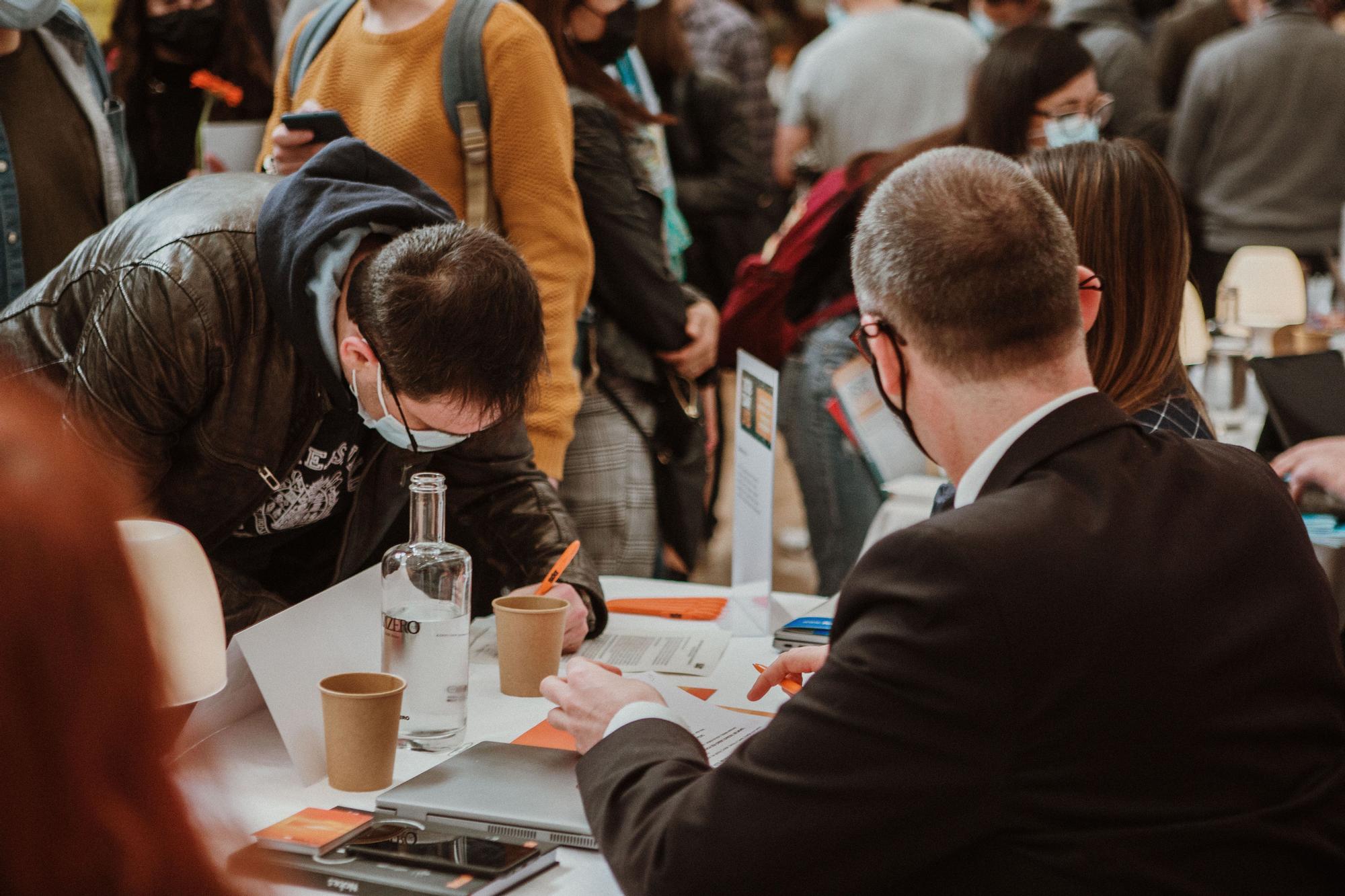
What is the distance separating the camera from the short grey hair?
117 centimetres

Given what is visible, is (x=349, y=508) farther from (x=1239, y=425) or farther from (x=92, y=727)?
(x=1239, y=425)

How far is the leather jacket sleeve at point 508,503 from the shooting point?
2.08 metres

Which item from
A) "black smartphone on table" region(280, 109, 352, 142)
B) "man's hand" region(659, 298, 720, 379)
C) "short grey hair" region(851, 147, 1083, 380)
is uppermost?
"black smartphone on table" region(280, 109, 352, 142)

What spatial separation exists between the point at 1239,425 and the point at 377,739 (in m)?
2.48

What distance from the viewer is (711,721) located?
1508 mm

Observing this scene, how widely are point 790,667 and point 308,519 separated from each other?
2.75 ft

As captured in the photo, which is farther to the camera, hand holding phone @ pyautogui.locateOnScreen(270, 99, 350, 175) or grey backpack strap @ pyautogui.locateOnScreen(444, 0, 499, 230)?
grey backpack strap @ pyautogui.locateOnScreen(444, 0, 499, 230)

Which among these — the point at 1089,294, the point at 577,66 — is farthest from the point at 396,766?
the point at 577,66

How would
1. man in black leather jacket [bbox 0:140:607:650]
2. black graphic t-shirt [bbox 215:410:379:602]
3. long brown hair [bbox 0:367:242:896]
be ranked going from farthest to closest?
black graphic t-shirt [bbox 215:410:379:602] < man in black leather jacket [bbox 0:140:607:650] < long brown hair [bbox 0:367:242:896]

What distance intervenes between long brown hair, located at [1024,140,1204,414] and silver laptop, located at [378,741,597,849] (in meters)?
0.89

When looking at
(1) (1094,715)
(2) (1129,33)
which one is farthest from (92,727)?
(2) (1129,33)

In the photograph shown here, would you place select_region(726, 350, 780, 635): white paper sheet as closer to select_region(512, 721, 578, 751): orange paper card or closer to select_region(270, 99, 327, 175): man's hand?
select_region(512, 721, 578, 751): orange paper card

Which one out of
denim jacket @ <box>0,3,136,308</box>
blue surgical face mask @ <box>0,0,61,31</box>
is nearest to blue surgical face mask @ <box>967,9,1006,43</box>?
denim jacket @ <box>0,3,136,308</box>

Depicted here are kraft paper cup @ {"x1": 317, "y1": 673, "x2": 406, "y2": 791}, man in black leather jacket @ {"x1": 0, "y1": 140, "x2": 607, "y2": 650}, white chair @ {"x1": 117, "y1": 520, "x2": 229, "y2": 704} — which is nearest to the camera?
white chair @ {"x1": 117, "y1": 520, "x2": 229, "y2": 704}
